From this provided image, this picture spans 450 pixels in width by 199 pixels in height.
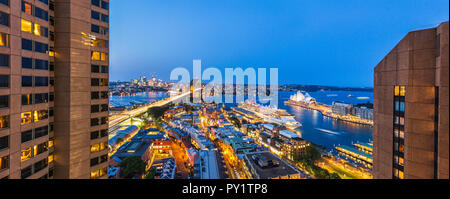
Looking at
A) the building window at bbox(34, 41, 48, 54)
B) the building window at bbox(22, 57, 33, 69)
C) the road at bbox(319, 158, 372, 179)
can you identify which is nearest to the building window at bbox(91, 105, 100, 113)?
the building window at bbox(22, 57, 33, 69)

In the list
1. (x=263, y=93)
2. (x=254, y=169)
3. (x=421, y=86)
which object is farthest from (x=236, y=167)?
(x=263, y=93)

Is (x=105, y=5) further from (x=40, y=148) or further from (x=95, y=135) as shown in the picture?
(x=40, y=148)

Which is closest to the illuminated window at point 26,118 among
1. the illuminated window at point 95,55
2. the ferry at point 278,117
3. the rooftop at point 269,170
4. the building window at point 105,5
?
the illuminated window at point 95,55

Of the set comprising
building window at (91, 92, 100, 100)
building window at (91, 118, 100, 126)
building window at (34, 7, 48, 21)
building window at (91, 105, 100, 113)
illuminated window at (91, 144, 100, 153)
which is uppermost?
building window at (34, 7, 48, 21)

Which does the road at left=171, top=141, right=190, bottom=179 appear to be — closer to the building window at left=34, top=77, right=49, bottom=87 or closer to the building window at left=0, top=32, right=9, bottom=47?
the building window at left=34, top=77, right=49, bottom=87

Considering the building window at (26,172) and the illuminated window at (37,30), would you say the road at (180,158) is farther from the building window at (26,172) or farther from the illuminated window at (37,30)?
the illuminated window at (37,30)

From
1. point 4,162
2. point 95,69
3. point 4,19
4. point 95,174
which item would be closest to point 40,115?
point 4,162
